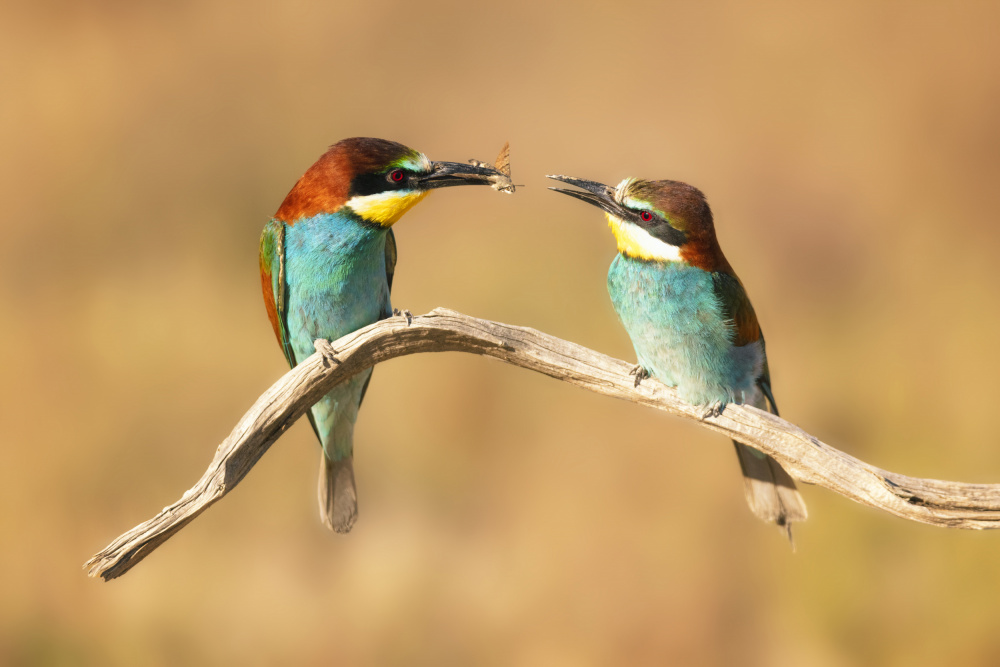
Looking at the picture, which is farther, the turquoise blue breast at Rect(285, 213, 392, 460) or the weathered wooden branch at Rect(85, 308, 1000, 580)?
the turquoise blue breast at Rect(285, 213, 392, 460)

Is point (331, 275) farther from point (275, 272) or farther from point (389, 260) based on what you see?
point (389, 260)

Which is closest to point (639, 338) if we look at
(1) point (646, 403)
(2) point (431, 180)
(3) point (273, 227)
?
(1) point (646, 403)

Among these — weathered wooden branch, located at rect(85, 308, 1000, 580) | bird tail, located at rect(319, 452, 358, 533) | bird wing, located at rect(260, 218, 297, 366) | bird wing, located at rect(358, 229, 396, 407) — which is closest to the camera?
weathered wooden branch, located at rect(85, 308, 1000, 580)

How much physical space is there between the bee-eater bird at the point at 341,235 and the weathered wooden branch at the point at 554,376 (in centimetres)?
13

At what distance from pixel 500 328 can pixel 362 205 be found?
437 mm

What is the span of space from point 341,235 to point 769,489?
1297mm

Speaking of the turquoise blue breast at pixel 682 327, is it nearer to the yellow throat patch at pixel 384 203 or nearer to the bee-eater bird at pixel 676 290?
the bee-eater bird at pixel 676 290

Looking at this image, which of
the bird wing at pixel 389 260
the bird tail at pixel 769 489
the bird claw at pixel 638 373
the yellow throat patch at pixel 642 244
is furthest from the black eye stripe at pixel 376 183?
the bird tail at pixel 769 489

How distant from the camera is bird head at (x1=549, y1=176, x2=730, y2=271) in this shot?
6.59ft

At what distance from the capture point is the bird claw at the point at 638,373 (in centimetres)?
208

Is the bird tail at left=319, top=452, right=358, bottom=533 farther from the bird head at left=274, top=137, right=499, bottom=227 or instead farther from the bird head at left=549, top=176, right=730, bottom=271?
the bird head at left=549, top=176, right=730, bottom=271

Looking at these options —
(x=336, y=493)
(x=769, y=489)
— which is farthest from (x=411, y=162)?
(x=769, y=489)

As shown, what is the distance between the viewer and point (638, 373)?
6.89 feet

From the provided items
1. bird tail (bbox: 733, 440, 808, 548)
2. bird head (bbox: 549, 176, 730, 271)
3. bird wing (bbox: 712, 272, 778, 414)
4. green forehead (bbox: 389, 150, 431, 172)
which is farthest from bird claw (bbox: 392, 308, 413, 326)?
bird tail (bbox: 733, 440, 808, 548)
